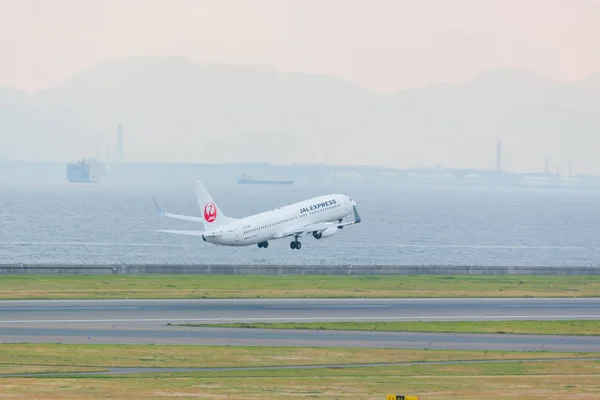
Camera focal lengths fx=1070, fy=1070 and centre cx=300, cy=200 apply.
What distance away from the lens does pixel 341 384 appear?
4131cm

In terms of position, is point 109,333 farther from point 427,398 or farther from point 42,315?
point 427,398

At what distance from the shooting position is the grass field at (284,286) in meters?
69.8

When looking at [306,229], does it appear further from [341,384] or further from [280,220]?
[341,384]

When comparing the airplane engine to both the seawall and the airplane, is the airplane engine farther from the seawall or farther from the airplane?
the seawall

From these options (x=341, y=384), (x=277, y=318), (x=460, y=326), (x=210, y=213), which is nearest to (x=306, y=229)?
(x=210, y=213)

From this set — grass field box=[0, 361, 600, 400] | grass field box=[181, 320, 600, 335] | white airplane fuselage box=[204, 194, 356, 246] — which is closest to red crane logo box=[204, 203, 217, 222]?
white airplane fuselage box=[204, 194, 356, 246]

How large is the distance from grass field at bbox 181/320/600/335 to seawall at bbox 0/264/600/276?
2773 cm

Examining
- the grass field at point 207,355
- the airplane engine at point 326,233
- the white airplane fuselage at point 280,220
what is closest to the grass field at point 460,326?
the grass field at point 207,355

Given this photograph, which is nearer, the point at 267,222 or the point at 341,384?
the point at 341,384

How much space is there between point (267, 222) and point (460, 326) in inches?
1668

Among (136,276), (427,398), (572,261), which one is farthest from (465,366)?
(572,261)

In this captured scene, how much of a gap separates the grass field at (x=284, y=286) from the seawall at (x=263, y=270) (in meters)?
1.79

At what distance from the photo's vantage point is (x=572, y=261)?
13388cm

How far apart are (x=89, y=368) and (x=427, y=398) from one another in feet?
47.4
